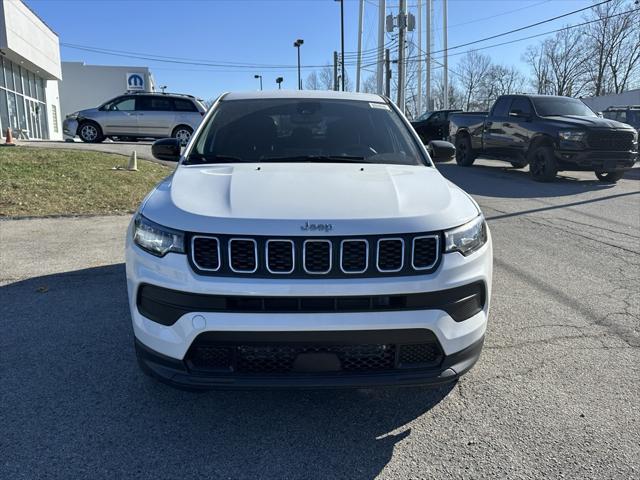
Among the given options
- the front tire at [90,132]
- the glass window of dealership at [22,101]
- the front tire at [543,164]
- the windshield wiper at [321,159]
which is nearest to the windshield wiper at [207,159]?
the windshield wiper at [321,159]

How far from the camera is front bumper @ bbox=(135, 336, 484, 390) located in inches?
94.1

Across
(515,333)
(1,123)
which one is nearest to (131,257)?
(515,333)

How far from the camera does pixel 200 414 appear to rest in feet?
9.39

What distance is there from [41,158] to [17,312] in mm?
8957

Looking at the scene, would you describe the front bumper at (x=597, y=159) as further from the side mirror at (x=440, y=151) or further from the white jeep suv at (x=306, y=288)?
the white jeep suv at (x=306, y=288)

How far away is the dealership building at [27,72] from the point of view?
22.6 meters

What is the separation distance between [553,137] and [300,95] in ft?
32.5

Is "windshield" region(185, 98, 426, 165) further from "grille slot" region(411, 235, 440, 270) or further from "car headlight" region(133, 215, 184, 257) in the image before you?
"grille slot" region(411, 235, 440, 270)

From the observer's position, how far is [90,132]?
62.7 ft

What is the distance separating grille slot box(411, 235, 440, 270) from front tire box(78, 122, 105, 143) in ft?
62.8

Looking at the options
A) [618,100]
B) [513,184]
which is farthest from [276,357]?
[618,100]

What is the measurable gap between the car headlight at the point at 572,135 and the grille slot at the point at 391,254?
11271 millimetres

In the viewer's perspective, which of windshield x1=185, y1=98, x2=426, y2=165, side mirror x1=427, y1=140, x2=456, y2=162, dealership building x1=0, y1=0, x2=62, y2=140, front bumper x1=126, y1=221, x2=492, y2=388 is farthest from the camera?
dealership building x1=0, y1=0, x2=62, y2=140

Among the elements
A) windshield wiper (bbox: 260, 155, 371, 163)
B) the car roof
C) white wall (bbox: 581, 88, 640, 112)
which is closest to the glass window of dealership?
the car roof
